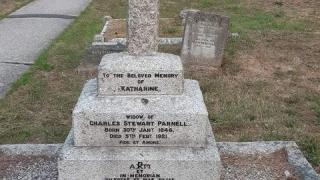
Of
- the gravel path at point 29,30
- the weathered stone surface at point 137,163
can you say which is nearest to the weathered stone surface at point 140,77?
the weathered stone surface at point 137,163

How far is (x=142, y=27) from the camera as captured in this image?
4441 mm

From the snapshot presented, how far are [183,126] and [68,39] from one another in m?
7.44

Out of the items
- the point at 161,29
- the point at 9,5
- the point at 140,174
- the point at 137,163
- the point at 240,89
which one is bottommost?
the point at 9,5

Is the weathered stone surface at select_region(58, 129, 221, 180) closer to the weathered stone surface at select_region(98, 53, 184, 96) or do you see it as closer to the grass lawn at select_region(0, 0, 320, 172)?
the weathered stone surface at select_region(98, 53, 184, 96)

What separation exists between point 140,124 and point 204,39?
16.8ft

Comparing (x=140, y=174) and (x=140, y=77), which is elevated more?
(x=140, y=77)

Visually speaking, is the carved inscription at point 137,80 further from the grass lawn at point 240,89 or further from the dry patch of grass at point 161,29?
the dry patch of grass at point 161,29

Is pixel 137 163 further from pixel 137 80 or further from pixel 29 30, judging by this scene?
pixel 29 30

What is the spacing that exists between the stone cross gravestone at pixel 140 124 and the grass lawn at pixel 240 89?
68.6 inches

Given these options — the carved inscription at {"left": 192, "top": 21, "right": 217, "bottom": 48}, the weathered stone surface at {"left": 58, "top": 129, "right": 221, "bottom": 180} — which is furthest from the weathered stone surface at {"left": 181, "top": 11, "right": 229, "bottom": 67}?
the weathered stone surface at {"left": 58, "top": 129, "right": 221, "bottom": 180}

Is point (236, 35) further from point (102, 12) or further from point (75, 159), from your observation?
point (75, 159)

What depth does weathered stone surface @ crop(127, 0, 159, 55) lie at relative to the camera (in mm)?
4402

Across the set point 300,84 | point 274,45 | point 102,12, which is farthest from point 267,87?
point 102,12

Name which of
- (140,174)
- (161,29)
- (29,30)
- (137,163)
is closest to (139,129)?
(137,163)
